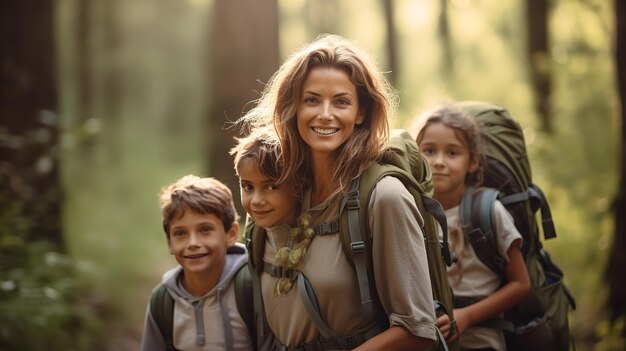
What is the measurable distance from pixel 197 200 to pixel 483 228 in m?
1.55

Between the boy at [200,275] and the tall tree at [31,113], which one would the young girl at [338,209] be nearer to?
the boy at [200,275]

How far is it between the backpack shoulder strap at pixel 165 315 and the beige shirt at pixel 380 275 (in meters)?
0.75

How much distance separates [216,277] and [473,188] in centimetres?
156

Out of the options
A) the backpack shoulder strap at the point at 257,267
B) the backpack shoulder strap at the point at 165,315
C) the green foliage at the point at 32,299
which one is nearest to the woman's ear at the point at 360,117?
the backpack shoulder strap at the point at 257,267

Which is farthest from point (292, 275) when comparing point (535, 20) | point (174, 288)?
point (535, 20)

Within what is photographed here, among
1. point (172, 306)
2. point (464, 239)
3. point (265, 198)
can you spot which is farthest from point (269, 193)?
point (464, 239)

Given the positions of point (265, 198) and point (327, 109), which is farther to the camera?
point (265, 198)

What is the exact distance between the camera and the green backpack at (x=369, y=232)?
2.88m

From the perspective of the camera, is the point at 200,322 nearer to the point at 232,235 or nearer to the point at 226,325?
the point at 226,325

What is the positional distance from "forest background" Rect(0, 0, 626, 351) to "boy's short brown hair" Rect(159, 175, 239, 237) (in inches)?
34.8

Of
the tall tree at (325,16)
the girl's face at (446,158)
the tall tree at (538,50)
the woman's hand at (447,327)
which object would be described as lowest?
the woman's hand at (447,327)

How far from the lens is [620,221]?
764 cm

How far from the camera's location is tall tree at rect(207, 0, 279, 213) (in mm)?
6750

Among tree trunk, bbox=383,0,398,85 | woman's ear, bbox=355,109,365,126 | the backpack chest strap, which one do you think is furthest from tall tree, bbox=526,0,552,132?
the backpack chest strap
